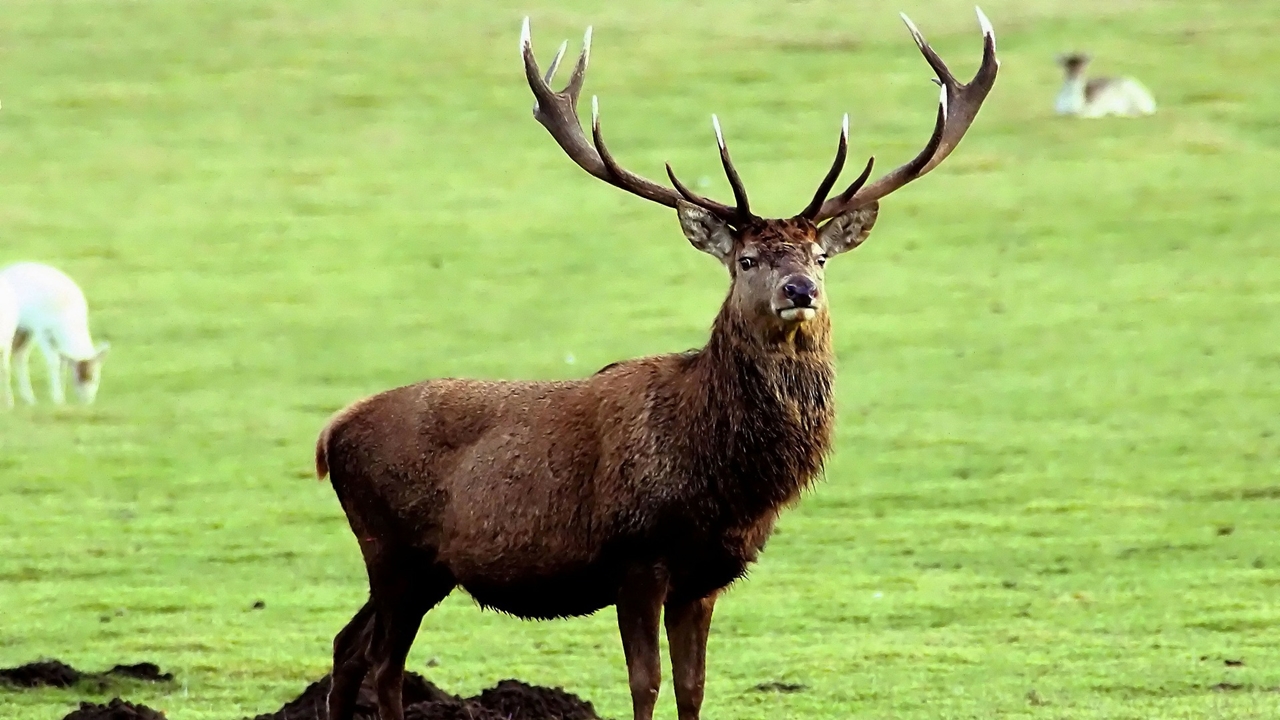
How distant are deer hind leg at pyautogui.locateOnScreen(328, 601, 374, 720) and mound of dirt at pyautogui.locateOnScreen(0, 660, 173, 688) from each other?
7.94 feet

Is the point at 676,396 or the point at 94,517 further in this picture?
the point at 94,517

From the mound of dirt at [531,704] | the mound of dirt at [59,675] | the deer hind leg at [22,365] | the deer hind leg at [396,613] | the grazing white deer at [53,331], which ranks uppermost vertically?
the deer hind leg at [396,613]

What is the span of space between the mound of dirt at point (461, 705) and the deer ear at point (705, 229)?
2021mm

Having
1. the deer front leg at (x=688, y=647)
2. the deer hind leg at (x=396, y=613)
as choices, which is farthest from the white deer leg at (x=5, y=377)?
the deer front leg at (x=688, y=647)

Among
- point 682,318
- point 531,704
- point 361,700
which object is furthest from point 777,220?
point 682,318

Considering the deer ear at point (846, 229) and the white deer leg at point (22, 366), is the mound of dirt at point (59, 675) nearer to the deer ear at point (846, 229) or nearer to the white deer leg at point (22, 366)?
the deer ear at point (846, 229)

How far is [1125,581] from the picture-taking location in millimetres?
13297

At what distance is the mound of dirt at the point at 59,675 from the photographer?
34.6ft

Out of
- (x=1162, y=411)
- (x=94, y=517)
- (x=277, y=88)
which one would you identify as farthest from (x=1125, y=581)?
(x=277, y=88)

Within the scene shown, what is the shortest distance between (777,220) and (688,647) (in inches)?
62.7

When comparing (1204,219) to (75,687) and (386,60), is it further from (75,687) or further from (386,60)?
(75,687)

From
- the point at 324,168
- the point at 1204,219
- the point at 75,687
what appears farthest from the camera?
the point at 324,168

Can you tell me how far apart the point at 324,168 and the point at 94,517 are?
13.9m

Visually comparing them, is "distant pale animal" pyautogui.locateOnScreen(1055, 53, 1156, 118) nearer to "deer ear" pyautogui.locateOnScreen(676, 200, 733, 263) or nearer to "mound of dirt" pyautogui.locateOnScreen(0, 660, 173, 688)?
"mound of dirt" pyautogui.locateOnScreen(0, 660, 173, 688)
